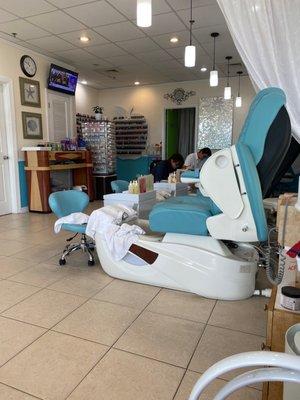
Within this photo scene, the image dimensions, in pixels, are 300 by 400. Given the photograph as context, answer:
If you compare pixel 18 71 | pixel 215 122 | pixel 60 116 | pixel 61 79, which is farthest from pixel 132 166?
pixel 18 71

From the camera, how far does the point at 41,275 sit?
2.69m

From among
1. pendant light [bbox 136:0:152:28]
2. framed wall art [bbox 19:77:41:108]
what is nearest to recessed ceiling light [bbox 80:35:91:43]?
framed wall art [bbox 19:77:41:108]

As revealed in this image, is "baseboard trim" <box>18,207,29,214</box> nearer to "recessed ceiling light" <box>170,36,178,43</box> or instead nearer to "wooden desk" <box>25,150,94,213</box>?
"wooden desk" <box>25,150,94,213</box>

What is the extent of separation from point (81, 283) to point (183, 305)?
0.93m

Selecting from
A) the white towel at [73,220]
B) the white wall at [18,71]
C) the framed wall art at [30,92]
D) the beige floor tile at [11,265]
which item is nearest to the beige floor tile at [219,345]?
the white towel at [73,220]

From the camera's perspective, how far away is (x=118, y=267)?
2543 millimetres

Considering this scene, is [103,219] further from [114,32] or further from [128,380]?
[114,32]

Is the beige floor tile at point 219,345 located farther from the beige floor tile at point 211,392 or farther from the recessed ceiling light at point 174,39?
the recessed ceiling light at point 174,39

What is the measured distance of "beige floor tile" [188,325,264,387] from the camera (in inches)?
62.4

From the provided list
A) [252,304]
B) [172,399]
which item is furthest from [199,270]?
[172,399]

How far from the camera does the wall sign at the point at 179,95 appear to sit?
24.7 feet

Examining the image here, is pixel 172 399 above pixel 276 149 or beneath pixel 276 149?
beneath

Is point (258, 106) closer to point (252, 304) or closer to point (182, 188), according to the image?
point (252, 304)

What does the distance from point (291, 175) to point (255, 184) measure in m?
3.79
